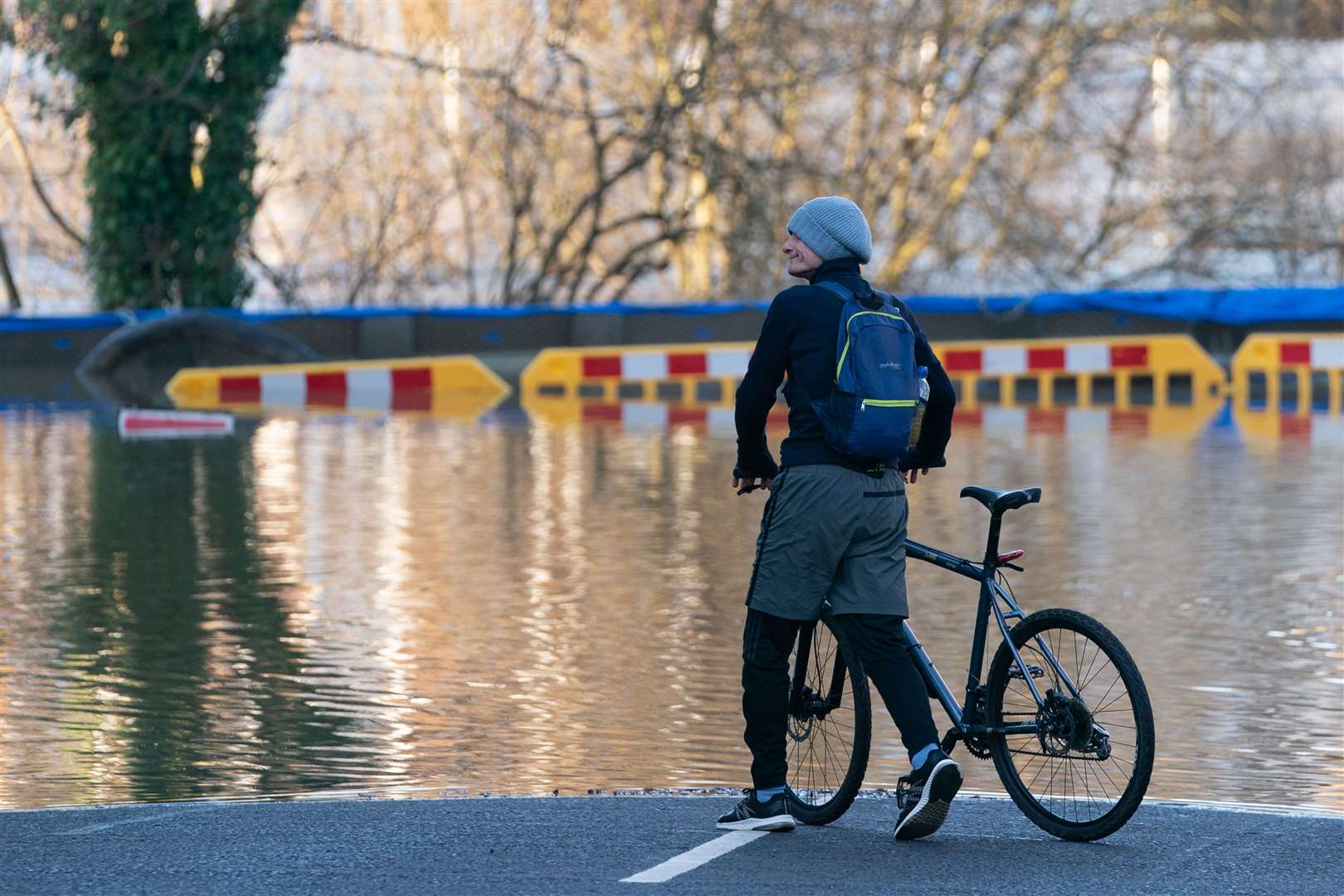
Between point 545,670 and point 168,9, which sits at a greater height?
point 168,9

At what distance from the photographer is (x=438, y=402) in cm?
2464

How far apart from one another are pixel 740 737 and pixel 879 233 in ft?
79.9

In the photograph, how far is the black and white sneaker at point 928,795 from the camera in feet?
18.9

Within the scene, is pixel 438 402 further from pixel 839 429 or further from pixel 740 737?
pixel 839 429

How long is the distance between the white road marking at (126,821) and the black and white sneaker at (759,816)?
1.40 metres

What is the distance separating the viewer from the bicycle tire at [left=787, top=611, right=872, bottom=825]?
5.98 meters

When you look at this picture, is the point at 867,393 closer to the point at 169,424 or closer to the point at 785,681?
the point at 785,681

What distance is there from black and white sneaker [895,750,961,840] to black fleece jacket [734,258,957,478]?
78cm

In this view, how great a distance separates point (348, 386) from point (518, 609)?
1601 cm

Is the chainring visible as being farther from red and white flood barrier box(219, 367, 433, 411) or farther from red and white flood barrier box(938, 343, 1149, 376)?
red and white flood barrier box(938, 343, 1149, 376)

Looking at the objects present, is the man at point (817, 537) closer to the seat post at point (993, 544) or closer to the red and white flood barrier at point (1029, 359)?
the seat post at point (993, 544)

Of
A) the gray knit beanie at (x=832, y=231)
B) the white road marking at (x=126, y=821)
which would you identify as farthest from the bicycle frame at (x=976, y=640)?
the white road marking at (x=126, y=821)

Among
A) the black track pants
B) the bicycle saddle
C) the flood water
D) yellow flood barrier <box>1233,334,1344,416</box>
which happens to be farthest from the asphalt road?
yellow flood barrier <box>1233,334,1344,416</box>

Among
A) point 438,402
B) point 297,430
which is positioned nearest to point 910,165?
point 438,402
